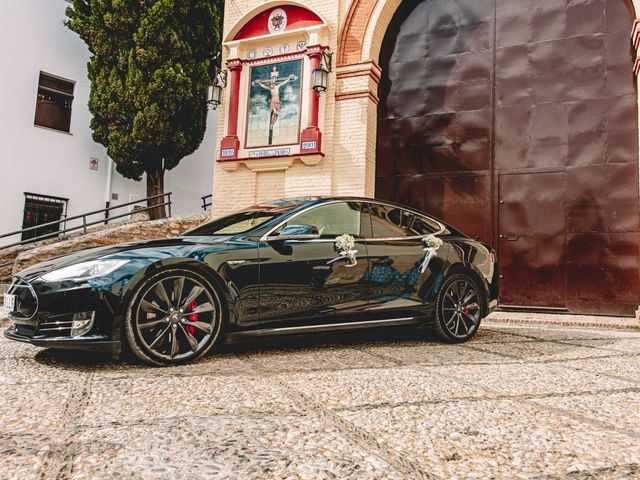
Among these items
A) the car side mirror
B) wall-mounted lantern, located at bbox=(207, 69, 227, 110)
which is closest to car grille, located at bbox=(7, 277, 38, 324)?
the car side mirror

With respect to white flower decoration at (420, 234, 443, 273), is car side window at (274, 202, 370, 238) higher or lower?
higher

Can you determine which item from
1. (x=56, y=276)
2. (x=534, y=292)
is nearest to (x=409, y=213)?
(x=56, y=276)

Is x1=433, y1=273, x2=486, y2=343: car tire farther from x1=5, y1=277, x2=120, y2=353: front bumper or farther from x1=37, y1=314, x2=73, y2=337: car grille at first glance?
x1=37, y1=314, x2=73, y2=337: car grille

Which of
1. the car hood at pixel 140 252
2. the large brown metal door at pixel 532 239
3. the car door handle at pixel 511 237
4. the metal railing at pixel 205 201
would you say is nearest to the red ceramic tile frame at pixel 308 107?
the large brown metal door at pixel 532 239

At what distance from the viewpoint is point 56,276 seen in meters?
3.40

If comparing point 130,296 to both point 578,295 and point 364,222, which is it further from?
point 578,295

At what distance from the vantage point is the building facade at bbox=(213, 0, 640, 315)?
8375 mm

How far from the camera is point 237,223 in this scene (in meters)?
4.40

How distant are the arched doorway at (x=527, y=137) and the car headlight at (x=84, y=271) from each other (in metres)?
7.07

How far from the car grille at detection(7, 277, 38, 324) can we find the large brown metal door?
7488 mm

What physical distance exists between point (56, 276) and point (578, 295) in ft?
25.5

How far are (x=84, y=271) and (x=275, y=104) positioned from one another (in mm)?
7577

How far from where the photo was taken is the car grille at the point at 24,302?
337 cm

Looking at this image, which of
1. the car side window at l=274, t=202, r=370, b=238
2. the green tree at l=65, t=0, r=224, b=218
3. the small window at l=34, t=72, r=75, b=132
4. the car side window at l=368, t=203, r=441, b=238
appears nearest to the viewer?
the car side window at l=274, t=202, r=370, b=238
